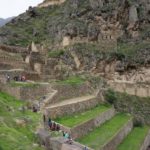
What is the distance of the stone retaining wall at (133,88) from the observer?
140 feet

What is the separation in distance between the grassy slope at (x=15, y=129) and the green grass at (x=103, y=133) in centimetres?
370

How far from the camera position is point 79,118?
2972 centimetres

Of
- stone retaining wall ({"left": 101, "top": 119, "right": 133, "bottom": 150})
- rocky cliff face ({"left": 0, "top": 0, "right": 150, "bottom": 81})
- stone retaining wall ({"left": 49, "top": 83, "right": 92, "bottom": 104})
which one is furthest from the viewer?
rocky cliff face ({"left": 0, "top": 0, "right": 150, "bottom": 81})

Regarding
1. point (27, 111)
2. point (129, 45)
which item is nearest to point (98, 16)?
point (129, 45)

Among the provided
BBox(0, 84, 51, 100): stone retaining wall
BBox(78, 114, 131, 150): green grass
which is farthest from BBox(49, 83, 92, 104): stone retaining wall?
BBox(78, 114, 131, 150): green grass

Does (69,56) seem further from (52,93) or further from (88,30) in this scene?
(52,93)

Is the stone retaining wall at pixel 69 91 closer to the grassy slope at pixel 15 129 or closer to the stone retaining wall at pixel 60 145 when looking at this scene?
the grassy slope at pixel 15 129

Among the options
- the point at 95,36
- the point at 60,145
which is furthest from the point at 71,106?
the point at 95,36

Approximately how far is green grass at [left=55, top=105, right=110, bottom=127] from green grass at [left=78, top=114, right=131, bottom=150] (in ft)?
2.97

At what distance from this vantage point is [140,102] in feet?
137

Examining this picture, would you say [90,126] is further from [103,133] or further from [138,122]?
[138,122]

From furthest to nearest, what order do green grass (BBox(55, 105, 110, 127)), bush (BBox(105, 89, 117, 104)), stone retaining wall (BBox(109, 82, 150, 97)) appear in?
stone retaining wall (BBox(109, 82, 150, 97)) < bush (BBox(105, 89, 117, 104)) < green grass (BBox(55, 105, 110, 127))

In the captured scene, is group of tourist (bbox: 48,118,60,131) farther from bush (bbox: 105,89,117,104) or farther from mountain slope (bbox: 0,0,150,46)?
mountain slope (bbox: 0,0,150,46)

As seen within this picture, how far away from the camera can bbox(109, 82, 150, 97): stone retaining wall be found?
42.6 metres
